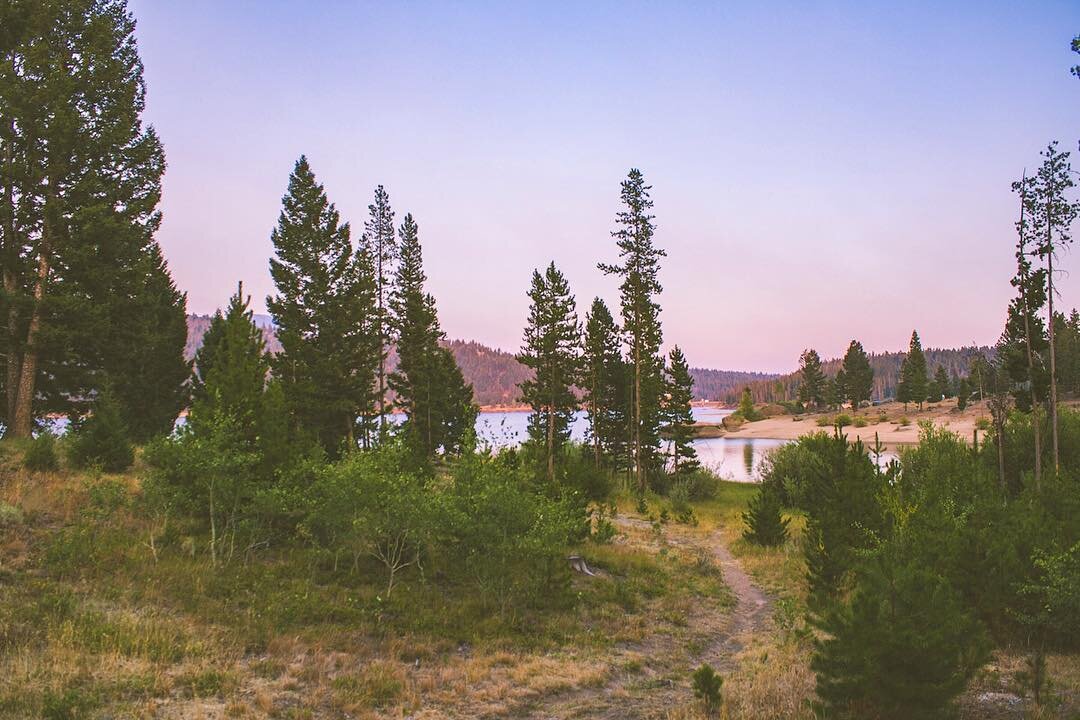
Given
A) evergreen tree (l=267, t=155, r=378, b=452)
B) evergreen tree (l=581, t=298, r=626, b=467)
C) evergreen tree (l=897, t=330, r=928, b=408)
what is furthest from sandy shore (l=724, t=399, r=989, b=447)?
evergreen tree (l=267, t=155, r=378, b=452)

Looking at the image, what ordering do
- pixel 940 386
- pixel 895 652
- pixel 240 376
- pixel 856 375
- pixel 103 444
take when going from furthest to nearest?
pixel 940 386
pixel 856 375
pixel 103 444
pixel 240 376
pixel 895 652

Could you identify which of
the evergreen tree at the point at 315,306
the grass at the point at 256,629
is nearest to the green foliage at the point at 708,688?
the grass at the point at 256,629

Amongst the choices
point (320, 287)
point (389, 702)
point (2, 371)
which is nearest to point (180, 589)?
point (389, 702)

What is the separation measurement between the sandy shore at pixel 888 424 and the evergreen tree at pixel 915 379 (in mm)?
2429

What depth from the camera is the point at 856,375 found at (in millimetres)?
117062

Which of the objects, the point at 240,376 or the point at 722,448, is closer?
the point at 240,376

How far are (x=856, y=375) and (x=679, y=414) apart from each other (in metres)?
84.2

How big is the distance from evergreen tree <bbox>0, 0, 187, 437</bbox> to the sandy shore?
208ft

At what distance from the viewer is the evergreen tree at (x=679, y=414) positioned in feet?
156

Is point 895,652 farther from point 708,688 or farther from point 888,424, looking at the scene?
point 888,424

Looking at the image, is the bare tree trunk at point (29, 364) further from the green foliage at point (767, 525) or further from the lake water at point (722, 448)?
the green foliage at point (767, 525)

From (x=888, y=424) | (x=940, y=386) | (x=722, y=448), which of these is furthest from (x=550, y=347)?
(x=940, y=386)

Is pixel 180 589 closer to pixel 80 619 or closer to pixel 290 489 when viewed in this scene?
pixel 80 619

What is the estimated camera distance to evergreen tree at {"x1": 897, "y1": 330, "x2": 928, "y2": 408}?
106 metres
